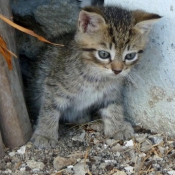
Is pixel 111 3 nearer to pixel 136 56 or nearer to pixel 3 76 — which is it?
pixel 136 56

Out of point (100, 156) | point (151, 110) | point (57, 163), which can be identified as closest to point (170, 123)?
point (151, 110)

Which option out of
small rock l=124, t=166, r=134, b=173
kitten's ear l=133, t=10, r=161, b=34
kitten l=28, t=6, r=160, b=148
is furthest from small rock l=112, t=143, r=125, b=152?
kitten's ear l=133, t=10, r=161, b=34

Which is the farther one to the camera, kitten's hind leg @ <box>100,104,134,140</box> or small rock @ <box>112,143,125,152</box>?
kitten's hind leg @ <box>100,104,134,140</box>

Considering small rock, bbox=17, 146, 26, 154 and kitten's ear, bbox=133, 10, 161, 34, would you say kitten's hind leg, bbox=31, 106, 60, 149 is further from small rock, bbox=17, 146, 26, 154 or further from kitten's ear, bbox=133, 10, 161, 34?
kitten's ear, bbox=133, 10, 161, 34

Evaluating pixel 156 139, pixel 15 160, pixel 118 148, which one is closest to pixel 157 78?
pixel 156 139

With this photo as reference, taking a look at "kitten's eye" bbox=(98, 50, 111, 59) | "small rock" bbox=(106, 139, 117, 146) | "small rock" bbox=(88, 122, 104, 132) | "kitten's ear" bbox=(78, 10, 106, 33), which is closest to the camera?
"kitten's ear" bbox=(78, 10, 106, 33)

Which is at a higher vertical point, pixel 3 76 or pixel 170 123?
pixel 3 76
